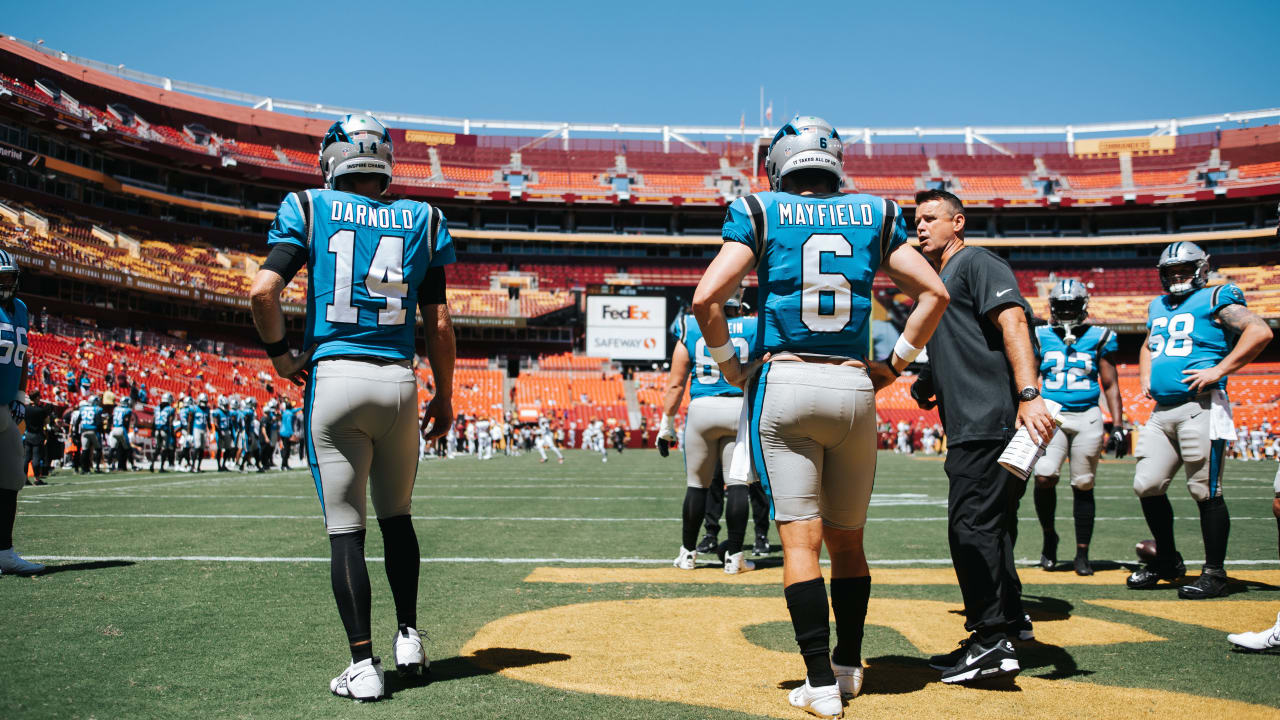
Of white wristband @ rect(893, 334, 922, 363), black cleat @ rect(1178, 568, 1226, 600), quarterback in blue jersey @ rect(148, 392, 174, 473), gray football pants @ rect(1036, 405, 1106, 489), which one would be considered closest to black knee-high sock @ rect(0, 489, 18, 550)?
white wristband @ rect(893, 334, 922, 363)

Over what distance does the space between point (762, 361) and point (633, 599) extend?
2.37 m

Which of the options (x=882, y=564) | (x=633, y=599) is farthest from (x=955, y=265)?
(x=882, y=564)

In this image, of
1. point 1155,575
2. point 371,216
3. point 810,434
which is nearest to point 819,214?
point 810,434

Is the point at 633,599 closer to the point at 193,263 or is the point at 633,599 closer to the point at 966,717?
the point at 966,717

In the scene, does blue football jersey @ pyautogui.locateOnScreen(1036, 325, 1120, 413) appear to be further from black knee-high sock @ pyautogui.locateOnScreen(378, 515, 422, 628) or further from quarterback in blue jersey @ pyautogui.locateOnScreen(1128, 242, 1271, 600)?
black knee-high sock @ pyautogui.locateOnScreen(378, 515, 422, 628)

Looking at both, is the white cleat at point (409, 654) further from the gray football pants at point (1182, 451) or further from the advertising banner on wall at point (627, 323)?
the advertising banner on wall at point (627, 323)

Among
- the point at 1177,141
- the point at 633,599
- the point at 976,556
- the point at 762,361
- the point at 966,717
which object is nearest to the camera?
the point at 966,717

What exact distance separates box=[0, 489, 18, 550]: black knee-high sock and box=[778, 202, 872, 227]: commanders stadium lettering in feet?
17.9

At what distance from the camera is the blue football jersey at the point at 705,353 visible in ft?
23.3

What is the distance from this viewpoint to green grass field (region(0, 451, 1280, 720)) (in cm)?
347

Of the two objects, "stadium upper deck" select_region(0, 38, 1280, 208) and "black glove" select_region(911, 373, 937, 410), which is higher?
"stadium upper deck" select_region(0, 38, 1280, 208)

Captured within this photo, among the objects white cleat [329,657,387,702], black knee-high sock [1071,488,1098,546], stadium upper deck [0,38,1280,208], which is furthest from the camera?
stadium upper deck [0,38,1280,208]

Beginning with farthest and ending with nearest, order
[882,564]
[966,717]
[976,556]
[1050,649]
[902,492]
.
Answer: [902,492] → [882,564] → [1050,649] → [976,556] → [966,717]

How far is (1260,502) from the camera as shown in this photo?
42.7 ft
